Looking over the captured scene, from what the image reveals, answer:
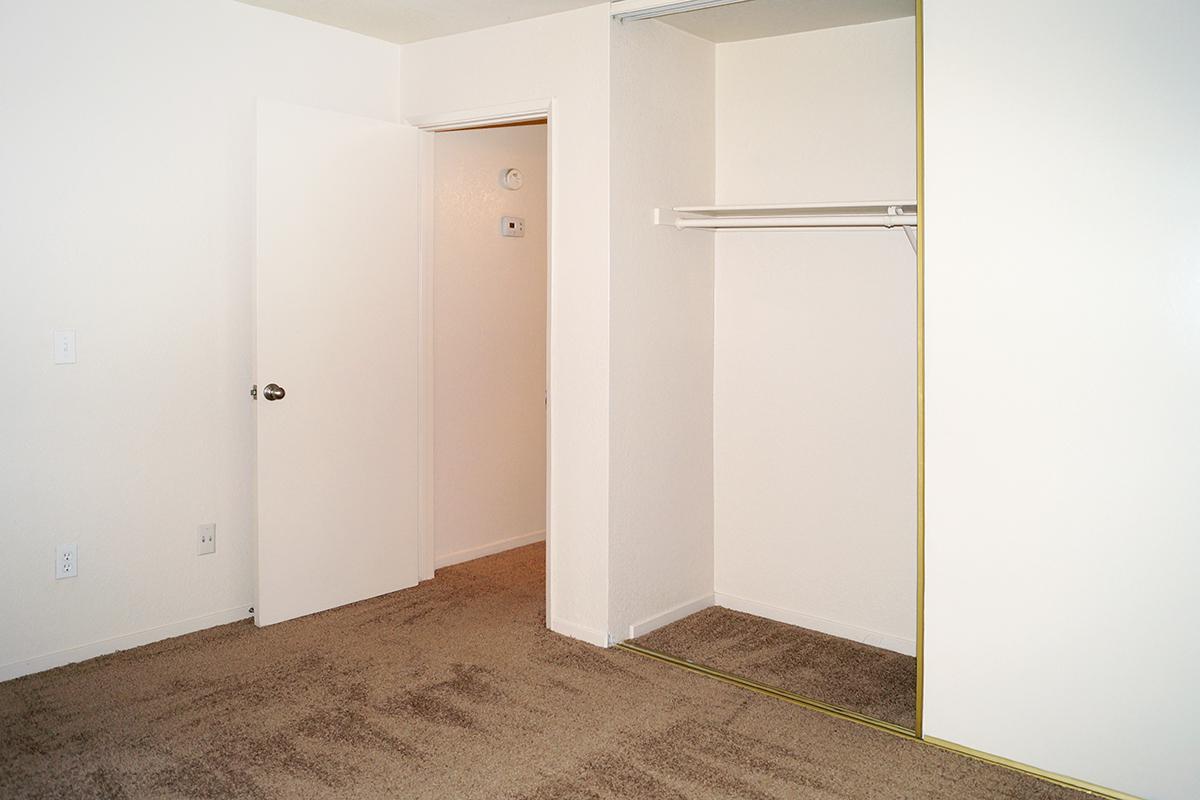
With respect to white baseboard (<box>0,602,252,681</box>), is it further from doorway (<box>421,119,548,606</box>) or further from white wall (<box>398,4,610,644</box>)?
white wall (<box>398,4,610,644</box>)

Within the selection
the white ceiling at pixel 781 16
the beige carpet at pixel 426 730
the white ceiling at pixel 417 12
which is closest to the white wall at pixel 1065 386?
the beige carpet at pixel 426 730

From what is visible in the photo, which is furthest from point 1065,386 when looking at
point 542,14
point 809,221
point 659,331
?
point 542,14

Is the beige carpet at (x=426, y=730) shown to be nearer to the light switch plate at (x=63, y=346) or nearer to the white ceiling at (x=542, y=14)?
the light switch plate at (x=63, y=346)

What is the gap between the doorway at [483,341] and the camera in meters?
4.79

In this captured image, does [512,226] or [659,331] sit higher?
[512,226]

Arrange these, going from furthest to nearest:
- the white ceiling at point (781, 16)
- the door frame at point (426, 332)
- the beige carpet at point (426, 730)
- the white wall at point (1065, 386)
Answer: the door frame at point (426, 332) < the white ceiling at point (781, 16) < the beige carpet at point (426, 730) < the white wall at point (1065, 386)

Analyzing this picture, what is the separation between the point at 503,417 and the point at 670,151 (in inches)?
71.1

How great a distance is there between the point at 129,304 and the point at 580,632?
2095mm

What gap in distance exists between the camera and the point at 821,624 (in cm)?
411

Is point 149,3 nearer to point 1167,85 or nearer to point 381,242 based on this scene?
point 381,242

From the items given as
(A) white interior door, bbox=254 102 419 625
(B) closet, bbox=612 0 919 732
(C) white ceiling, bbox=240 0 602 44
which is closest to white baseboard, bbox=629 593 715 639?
(B) closet, bbox=612 0 919 732

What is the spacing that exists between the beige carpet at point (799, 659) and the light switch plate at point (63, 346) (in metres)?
2.33

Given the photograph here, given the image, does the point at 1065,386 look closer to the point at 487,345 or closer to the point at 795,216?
the point at 795,216

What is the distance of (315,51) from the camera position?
165 inches
